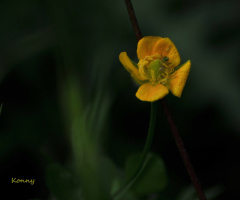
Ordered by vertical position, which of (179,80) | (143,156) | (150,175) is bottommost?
(150,175)

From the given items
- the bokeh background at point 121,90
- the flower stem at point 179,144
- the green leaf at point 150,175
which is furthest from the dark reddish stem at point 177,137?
the bokeh background at point 121,90

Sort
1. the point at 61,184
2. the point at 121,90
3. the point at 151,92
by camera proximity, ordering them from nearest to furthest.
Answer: the point at 151,92, the point at 61,184, the point at 121,90

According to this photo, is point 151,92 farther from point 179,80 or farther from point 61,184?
point 61,184

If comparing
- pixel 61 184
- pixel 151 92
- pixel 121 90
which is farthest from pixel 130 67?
pixel 121 90

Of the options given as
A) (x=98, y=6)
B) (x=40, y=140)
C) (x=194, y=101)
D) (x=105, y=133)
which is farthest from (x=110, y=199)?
(x=98, y=6)

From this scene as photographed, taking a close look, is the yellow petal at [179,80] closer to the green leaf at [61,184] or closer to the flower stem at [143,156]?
the flower stem at [143,156]

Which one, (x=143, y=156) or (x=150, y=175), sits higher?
(x=143, y=156)

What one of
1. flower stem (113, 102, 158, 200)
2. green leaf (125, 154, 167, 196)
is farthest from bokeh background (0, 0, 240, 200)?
flower stem (113, 102, 158, 200)
